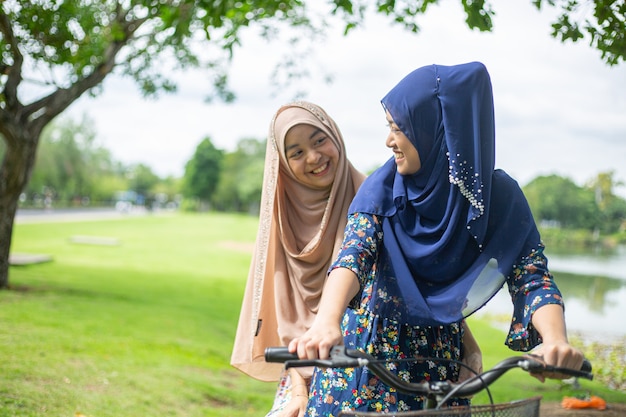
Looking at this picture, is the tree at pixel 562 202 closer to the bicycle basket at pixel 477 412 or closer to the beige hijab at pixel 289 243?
the beige hijab at pixel 289 243

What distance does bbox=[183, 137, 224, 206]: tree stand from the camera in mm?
77562

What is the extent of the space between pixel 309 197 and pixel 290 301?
16.4 inches

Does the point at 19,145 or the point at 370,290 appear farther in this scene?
the point at 19,145

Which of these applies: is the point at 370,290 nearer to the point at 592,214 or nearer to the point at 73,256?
the point at 592,214

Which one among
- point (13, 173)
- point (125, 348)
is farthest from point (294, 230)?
point (13, 173)

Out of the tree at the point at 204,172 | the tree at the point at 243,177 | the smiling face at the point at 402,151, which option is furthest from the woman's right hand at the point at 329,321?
the tree at the point at 204,172

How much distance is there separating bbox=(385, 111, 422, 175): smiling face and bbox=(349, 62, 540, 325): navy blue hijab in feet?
0.06

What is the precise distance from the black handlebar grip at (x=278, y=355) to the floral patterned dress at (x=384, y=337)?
379 millimetres

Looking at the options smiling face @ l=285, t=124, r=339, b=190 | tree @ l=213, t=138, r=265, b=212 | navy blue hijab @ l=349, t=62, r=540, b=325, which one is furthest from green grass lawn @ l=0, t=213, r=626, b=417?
tree @ l=213, t=138, r=265, b=212

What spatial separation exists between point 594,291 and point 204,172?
70.0 metres

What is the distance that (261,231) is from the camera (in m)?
2.79

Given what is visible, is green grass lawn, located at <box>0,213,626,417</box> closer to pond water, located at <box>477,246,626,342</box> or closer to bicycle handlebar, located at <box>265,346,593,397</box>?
pond water, located at <box>477,246,626,342</box>

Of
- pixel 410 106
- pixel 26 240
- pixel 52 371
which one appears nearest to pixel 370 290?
pixel 410 106

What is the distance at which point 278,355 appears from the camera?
1531 mm
